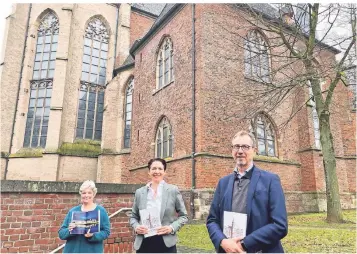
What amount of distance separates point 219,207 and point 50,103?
18.8 meters

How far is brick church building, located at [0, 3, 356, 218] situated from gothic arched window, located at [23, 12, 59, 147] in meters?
0.07

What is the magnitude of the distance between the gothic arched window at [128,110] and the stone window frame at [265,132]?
8304 millimetres

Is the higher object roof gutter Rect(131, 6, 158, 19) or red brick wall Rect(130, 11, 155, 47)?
roof gutter Rect(131, 6, 158, 19)

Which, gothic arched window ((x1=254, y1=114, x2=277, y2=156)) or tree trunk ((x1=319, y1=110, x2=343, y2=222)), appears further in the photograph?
gothic arched window ((x1=254, y1=114, x2=277, y2=156))

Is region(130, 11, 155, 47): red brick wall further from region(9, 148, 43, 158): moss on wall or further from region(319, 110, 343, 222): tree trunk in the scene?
region(319, 110, 343, 222): tree trunk

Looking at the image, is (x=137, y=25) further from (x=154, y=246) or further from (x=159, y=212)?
(x=154, y=246)

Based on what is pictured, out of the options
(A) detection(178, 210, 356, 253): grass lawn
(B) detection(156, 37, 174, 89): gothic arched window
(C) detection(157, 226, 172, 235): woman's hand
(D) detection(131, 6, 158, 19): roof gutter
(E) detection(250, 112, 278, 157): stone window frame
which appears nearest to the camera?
(C) detection(157, 226, 172, 235): woman's hand

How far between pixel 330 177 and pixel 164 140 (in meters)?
7.25

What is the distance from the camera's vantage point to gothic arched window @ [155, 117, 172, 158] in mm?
13148

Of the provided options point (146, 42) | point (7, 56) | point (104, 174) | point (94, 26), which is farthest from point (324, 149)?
point (7, 56)

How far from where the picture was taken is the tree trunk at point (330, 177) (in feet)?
30.2

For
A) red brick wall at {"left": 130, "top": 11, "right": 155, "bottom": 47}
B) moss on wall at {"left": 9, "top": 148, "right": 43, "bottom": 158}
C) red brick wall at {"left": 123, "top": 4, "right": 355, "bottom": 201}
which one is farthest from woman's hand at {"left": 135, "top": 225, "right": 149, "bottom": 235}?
red brick wall at {"left": 130, "top": 11, "right": 155, "bottom": 47}

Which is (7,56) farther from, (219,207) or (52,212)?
(219,207)

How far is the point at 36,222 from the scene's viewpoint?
14.6ft
